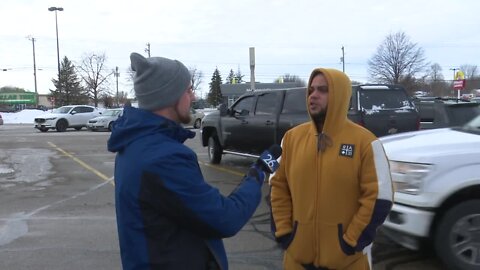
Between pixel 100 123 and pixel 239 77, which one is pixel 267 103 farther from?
pixel 239 77

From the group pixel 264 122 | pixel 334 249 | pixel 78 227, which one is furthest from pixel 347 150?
pixel 264 122

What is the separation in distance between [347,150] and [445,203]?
218 centimetres

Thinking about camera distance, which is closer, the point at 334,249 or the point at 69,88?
the point at 334,249

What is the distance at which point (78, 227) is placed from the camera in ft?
21.9

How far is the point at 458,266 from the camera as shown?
4.47m

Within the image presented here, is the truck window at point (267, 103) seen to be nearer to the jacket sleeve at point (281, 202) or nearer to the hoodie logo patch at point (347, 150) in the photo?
the jacket sleeve at point (281, 202)

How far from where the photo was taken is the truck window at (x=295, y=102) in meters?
9.54

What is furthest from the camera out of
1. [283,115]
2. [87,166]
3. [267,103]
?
[87,166]

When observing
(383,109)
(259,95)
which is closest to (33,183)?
(259,95)

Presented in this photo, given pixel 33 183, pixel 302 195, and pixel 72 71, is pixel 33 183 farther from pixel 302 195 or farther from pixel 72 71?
pixel 72 71

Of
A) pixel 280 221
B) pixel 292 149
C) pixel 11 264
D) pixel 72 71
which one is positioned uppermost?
pixel 72 71

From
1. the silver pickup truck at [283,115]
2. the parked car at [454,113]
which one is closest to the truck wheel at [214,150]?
the silver pickup truck at [283,115]

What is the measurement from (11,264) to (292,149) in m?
3.55

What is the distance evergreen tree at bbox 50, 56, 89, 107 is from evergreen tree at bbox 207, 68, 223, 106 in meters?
24.8
